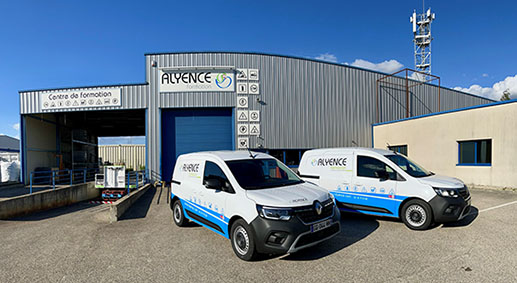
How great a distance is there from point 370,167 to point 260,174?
9.27 ft

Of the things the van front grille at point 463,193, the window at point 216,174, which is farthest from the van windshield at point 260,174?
the van front grille at point 463,193

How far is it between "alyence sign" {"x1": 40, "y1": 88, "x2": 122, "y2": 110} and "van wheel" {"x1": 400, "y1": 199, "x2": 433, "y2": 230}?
14.5 metres

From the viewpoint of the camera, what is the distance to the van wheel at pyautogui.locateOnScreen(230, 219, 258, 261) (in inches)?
157

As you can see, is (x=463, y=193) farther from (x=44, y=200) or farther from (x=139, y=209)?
(x=44, y=200)

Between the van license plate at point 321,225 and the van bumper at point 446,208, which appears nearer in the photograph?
the van license plate at point 321,225

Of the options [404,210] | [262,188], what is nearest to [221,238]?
[262,188]

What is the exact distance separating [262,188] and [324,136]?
12.3m

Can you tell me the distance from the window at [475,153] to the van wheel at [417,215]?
8170mm

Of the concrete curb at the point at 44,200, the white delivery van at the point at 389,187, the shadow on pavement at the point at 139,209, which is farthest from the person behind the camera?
the concrete curb at the point at 44,200

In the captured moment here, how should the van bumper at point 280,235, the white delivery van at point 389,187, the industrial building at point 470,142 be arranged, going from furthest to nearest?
the industrial building at point 470,142 → the white delivery van at point 389,187 → the van bumper at point 280,235

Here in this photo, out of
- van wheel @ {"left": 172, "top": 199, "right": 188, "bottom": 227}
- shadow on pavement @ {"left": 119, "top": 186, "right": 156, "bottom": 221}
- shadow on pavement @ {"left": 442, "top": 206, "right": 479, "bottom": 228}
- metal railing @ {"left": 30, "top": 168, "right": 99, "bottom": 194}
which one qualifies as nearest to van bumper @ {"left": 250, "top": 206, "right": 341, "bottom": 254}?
van wheel @ {"left": 172, "top": 199, "right": 188, "bottom": 227}

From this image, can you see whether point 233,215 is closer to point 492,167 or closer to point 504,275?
point 504,275

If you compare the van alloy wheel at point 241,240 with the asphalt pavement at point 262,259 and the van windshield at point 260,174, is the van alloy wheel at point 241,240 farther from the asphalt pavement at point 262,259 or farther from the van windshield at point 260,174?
the van windshield at point 260,174

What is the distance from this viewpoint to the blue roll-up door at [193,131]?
1476 centimetres
